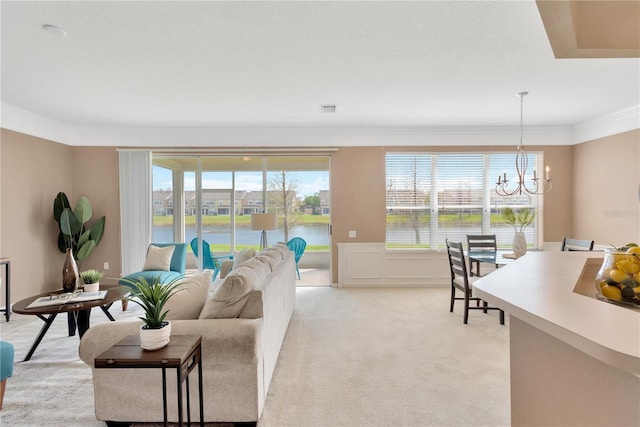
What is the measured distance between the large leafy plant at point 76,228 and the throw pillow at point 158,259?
1107 mm

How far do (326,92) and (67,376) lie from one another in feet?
11.8

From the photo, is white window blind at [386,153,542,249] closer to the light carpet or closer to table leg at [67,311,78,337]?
the light carpet

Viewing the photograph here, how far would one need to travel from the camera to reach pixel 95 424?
81.1 inches

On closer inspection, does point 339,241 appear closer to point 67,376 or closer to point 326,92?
point 326,92

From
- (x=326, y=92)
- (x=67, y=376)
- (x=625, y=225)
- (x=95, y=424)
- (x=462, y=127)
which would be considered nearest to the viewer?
(x=95, y=424)

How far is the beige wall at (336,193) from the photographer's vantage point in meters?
4.46

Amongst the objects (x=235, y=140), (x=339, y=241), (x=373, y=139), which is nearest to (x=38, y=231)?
(x=235, y=140)

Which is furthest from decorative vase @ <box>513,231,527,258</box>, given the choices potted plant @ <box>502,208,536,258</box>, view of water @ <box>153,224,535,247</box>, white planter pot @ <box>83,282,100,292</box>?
white planter pot @ <box>83,282,100,292</box>

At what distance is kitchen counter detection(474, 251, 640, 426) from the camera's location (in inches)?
31.9

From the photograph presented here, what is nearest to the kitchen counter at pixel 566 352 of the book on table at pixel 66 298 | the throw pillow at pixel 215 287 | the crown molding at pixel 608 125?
the throw pillow at pixel 215 287

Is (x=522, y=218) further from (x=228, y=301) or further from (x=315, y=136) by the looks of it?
(x=228, y=301)

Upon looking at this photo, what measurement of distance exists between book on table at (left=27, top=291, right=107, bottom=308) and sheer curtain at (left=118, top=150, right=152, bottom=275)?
7.71 feet

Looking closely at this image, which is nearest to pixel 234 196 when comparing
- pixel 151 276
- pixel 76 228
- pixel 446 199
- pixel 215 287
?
pixel 151 276

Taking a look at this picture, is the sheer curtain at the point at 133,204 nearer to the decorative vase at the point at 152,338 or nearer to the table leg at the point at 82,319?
the table leg at the point at 82,319
